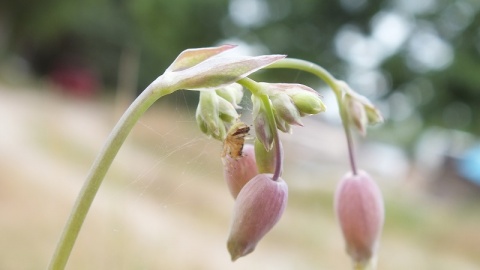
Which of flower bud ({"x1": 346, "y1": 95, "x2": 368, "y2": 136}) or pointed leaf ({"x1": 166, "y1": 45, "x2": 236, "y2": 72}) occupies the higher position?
pointed leaf ({"x1": 166, "y1": 45, "x2": 236, "y2": 72})

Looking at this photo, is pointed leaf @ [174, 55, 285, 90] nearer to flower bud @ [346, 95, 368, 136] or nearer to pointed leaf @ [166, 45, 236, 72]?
pointed leaf @ [166, 45, 236, 72]

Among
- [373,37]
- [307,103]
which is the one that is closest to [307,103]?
[307,103]

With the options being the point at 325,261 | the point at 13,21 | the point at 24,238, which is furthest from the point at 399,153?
the point at 13,21

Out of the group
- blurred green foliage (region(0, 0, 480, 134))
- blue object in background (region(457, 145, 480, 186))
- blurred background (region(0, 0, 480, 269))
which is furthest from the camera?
blue object in background (region(457, 145, 480, 186))

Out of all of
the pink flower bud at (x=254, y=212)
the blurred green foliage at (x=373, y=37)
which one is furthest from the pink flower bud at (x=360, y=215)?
the blurred green foliage at (x=373, y=37)

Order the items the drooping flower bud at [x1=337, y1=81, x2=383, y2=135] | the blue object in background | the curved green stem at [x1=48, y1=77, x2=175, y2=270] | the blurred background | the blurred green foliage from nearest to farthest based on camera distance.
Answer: the curved green stem at [x1=48, y1=77, x2=175, y2=270]
the drooping flower bud at [x1=337, y1=81, x2=383, y2=135]
the blurred background
the blurred green foliage
the blue object in background

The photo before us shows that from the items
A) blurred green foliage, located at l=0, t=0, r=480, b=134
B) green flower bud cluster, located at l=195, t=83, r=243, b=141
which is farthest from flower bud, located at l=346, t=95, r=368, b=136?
blurred green foliage, located at l=0, t=0, r=480, b=134

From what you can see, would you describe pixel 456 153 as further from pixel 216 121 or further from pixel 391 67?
pixel 216 121
